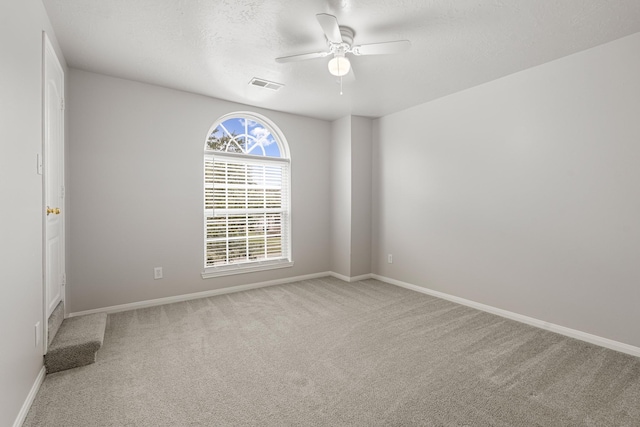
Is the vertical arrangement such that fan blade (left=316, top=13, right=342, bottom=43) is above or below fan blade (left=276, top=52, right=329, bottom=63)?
below

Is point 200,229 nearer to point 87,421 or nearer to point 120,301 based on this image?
point 120,301

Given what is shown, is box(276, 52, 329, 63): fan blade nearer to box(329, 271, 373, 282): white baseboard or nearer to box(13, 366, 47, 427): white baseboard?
box(13, 366, 47, 427): white baseboard

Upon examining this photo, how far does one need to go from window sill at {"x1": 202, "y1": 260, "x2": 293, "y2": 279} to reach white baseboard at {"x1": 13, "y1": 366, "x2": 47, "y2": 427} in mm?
1926

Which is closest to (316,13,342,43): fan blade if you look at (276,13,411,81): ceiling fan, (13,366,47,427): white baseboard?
(276,13,411,81): ceiling fan

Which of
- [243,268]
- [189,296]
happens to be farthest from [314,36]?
[189,296]

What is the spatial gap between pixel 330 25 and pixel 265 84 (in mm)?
1634

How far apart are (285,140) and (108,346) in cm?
326

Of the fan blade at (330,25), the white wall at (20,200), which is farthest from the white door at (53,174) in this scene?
the fan blade at (330,25)

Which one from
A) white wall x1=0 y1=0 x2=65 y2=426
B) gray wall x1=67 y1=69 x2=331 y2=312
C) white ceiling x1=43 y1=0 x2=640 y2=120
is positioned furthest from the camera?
gray wall x1=67 y1=69 x2=331 y2=312

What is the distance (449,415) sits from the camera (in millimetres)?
1737

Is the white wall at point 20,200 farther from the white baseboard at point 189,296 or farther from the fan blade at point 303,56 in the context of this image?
the fan blade at point 303,56

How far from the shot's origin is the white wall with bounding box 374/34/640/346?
8.24 feet

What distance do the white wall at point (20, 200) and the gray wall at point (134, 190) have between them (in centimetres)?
125

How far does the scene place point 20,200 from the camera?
1.70 meters
